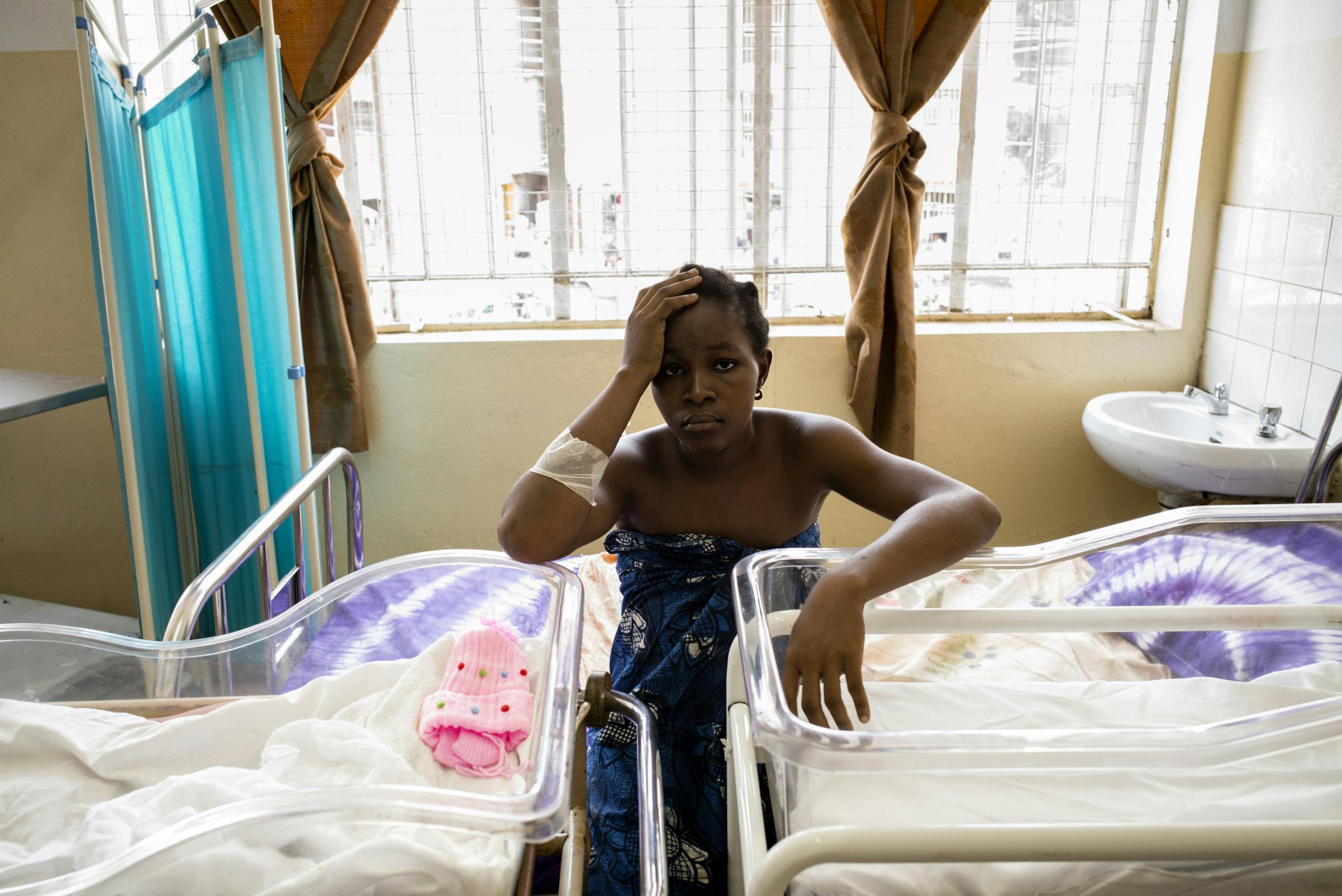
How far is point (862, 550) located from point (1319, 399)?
7.48 ft

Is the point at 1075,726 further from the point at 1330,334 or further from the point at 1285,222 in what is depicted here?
the point at 1285,222

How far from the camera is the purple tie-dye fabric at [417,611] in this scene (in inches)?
51.0

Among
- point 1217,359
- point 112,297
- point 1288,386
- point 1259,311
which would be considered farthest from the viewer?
point 1217,359

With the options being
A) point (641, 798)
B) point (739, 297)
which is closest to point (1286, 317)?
point (739, 297)

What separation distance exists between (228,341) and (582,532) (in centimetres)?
164

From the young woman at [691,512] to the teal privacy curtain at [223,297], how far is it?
1.37 metres

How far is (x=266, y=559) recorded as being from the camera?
195cm

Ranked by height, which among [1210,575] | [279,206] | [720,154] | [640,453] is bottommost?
[1210,575]

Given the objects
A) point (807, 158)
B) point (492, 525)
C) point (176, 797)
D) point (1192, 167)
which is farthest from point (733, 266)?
point (176, 797)

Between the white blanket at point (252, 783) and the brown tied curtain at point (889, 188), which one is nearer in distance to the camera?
the white blanket at point (252, 783)

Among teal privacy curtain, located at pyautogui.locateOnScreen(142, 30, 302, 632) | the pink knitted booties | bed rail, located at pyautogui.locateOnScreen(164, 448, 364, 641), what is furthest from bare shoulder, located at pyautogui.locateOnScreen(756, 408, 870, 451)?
teal privacy curtain, located at pyautogui.locateOnScreen(142, 30, 302, 632)

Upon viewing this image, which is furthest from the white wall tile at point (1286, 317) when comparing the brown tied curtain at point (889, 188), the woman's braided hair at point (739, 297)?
the woman's braided hair at point (739, 297)

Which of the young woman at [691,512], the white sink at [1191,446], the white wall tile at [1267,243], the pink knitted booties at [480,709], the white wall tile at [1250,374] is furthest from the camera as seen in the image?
the white wall tile at [1250,374]

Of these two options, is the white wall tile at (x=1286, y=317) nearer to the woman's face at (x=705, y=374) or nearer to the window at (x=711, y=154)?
the window at (x=711, y=154)
